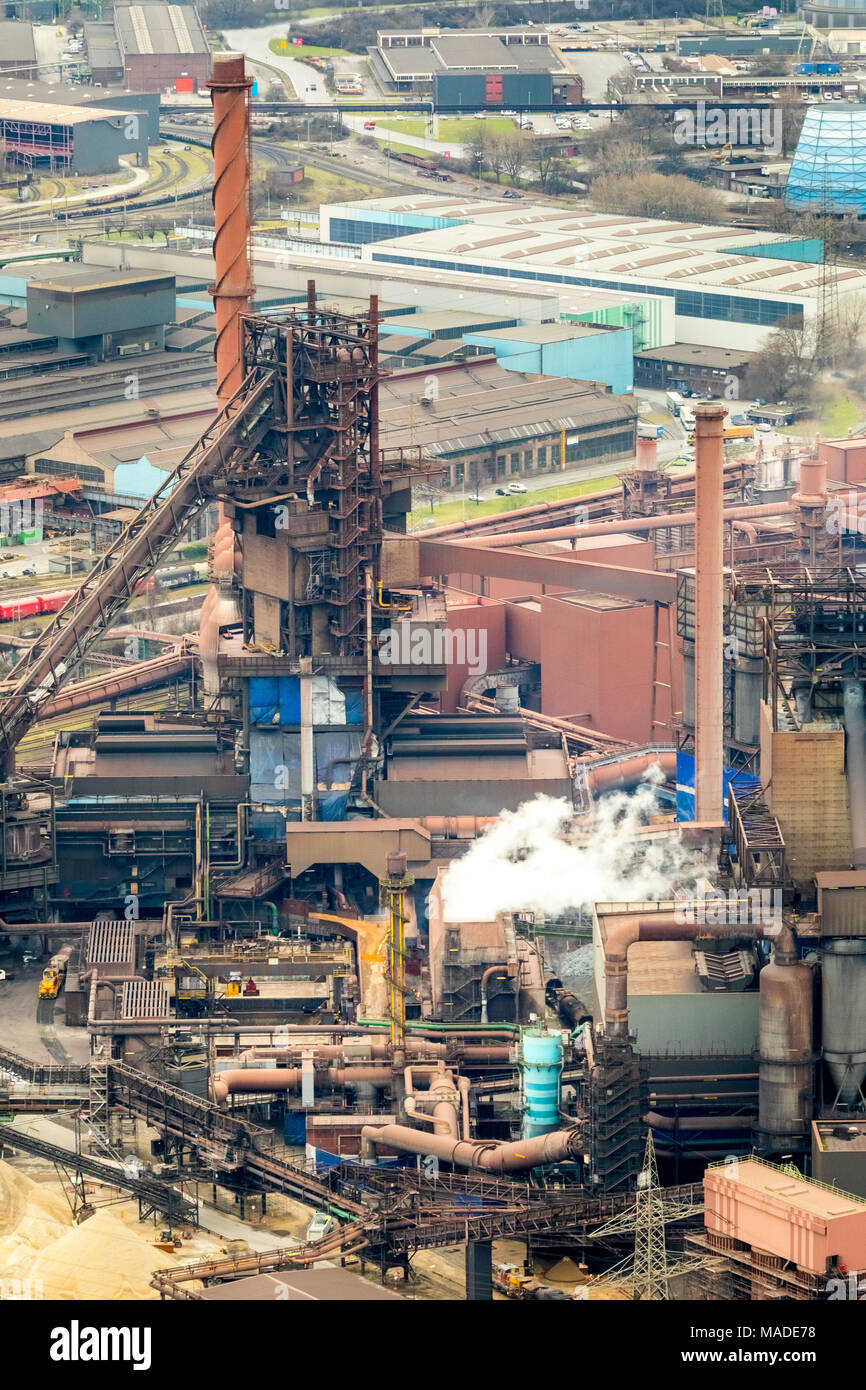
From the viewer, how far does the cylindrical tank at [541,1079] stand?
57.6 meters

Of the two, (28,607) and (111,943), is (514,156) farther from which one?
(111,943)

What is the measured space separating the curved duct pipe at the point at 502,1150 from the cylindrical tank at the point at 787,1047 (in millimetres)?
4086

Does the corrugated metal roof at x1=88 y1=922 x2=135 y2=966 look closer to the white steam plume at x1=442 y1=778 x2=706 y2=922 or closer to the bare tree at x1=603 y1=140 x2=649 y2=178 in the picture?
the white steam plume at x1=442 y1=778 x2=706 y2=922

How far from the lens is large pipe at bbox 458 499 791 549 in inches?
3612

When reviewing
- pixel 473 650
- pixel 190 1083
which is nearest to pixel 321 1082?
pixel 190 1083

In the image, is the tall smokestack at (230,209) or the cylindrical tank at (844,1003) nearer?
the cylindrical tank at (844,1003)

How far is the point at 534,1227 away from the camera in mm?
54125

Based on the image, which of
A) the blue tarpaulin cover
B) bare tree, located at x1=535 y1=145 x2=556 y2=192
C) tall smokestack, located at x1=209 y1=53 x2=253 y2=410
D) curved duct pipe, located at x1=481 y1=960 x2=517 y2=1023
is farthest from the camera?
bare tree, located at x1=535 y1=145 x2=556 y2=192

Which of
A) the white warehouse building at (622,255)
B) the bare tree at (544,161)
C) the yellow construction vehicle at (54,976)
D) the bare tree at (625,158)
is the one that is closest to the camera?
the yellow construction vehicle at (54,976)

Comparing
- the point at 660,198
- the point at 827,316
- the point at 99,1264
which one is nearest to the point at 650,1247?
the point at 99,1264

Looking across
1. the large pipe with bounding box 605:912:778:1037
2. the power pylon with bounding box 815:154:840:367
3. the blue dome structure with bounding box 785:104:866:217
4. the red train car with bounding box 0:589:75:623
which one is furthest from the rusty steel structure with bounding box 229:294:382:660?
the blue dome structure with bounding box 785:104:866:217

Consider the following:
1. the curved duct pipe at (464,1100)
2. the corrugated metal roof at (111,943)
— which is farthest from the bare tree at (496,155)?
the curved duct pipe at (464,1100)

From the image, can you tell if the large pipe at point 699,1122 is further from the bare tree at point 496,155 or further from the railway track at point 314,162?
the bare tree at point 496,155

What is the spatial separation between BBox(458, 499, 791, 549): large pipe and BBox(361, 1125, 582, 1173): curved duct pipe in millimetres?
35582
